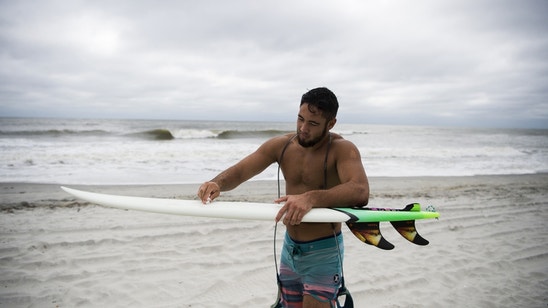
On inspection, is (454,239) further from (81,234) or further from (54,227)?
(54,227)

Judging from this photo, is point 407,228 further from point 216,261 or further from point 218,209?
point 216,261

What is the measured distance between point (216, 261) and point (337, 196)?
267cm

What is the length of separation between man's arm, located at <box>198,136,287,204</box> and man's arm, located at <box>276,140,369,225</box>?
1.83 feet

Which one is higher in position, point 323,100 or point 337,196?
point 323,100

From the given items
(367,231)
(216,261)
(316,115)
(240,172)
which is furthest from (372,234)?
(216,261)

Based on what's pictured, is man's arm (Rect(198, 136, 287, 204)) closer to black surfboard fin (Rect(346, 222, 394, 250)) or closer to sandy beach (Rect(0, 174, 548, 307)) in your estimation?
black surfboard fin (Rect(346, 222, 394, 250))

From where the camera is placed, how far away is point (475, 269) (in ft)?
12.8

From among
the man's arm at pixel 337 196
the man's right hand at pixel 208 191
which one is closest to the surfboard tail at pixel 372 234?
the man's arm at pixel 337 196

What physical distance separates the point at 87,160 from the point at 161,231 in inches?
330

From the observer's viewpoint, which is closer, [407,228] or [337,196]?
[337,196]

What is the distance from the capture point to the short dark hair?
6.04 ft

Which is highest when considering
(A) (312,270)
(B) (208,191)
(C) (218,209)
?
(B) (208,191)

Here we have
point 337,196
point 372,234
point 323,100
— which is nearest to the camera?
point 337,196

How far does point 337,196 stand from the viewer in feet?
5.66
